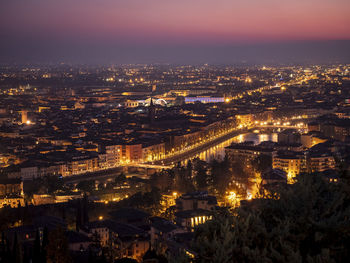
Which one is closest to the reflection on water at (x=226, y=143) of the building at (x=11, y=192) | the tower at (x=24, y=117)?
the building at (x=11, y=192)

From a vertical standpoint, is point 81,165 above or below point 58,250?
below

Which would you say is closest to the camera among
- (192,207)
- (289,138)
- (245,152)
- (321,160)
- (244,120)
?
(192,207)

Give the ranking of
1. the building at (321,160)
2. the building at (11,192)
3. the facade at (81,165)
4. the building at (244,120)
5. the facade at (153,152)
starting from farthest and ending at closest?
the building at (244,120) < the facade at (153,152) < the facade at (81,165) < the building at (321,160) < the building at (11,192)

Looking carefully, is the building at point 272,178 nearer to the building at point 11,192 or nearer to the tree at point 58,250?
the building at point 11,192

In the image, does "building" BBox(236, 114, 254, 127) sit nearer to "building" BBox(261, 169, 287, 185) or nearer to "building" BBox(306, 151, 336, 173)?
"building" BBox(306, 151, 336, 173)

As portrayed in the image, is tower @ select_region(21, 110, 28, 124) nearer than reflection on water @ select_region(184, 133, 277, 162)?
No

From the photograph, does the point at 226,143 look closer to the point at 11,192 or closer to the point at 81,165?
the point at 81,165

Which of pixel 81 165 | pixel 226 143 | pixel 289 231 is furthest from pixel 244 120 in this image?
pixel 289 231

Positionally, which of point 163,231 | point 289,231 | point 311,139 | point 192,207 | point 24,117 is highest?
point 289,231

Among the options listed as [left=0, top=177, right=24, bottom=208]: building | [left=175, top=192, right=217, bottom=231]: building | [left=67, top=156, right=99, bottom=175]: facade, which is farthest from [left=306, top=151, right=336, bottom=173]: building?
[left=0, top=177, right=24, bottom=208]: building
